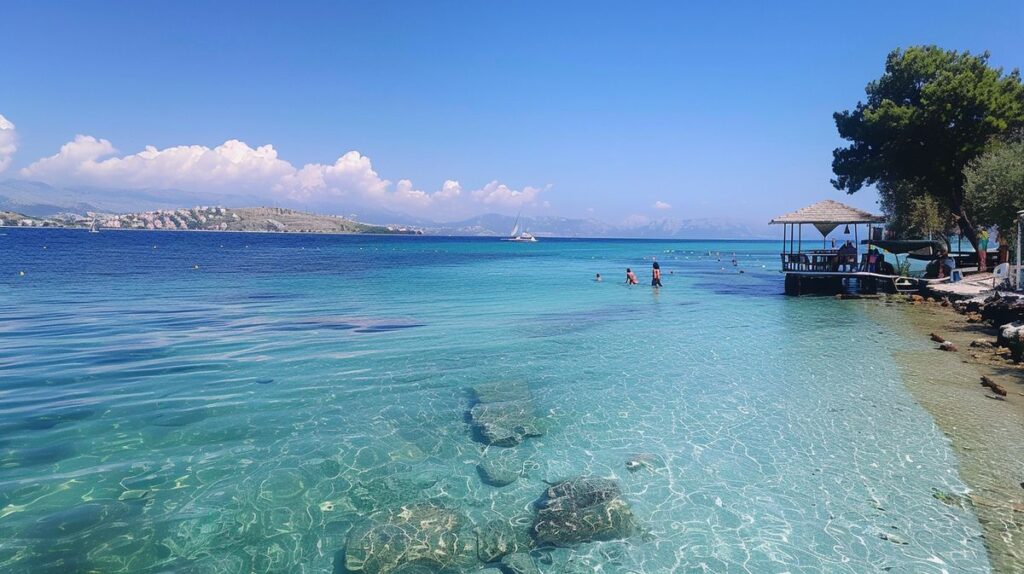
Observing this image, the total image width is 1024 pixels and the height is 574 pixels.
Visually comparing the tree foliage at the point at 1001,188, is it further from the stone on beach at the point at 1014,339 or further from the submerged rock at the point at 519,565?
the submerged rock at the point at 519,565

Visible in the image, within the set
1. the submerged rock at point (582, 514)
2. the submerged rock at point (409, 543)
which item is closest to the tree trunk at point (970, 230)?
the submerged rock at point (582, 514)

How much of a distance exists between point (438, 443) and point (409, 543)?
2.77 metres

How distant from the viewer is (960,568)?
18.4ft

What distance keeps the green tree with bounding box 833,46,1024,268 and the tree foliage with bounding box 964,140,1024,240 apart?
3352 mm

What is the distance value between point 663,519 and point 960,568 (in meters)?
2.90

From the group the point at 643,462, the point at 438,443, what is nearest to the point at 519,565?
the point at 643,462

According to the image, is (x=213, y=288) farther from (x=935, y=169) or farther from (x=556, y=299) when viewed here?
(x=935, y=169)

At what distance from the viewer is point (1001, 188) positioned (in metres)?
22.1

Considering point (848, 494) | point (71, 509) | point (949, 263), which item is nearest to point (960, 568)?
point (848, 494)

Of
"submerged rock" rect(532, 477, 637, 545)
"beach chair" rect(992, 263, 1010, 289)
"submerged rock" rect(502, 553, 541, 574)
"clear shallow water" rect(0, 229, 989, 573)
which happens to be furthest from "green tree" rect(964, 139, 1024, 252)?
"submerged rock" rect(502, 553, 541, 574)

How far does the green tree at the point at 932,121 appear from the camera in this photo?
26.9 meters

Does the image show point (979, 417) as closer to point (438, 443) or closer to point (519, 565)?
point (519, 565)

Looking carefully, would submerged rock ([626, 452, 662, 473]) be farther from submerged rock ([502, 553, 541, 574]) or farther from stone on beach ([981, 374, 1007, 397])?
stone on beach ([981, 374, 1007, 397])

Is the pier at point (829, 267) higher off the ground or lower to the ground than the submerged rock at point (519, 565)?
higher
